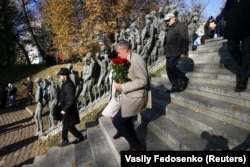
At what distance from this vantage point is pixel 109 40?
24250mm

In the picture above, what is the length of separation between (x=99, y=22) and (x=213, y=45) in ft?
50.7

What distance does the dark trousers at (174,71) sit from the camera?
6133 mm

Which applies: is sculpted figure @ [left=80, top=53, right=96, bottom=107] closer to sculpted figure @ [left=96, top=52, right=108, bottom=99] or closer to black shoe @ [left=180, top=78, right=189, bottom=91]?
sculpted figure @ [left=96, top=52, right=108, bottom=99]


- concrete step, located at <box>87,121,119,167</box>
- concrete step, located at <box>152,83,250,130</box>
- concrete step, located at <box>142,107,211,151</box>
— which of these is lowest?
concrete step, located at <box>87,121,119,167</box>

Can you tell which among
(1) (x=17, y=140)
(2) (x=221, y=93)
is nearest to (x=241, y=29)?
(2) (x=221, y=93)

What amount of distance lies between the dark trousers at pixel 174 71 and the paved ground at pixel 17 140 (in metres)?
4.47

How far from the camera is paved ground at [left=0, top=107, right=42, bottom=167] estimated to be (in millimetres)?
8045

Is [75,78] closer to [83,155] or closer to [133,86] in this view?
[83,155]

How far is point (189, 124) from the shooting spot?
477 cm

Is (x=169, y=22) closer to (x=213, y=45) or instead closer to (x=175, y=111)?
(x=175, y=111)

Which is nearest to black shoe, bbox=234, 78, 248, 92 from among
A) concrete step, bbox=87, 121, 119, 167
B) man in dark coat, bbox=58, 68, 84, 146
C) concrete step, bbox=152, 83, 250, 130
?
concrete step, bbox=152, 83, 250, 130

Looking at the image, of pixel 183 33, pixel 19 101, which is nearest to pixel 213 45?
pixel 183 33
